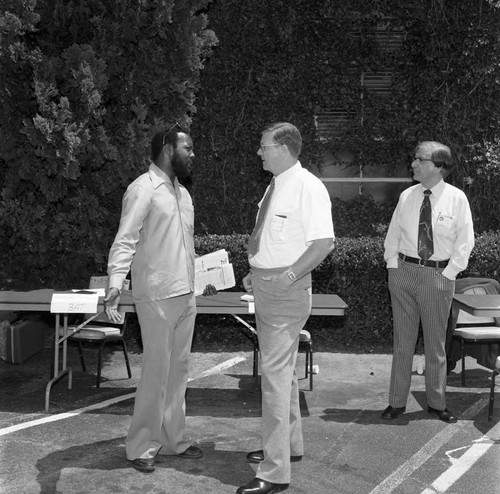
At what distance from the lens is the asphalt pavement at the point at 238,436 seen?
5.07m

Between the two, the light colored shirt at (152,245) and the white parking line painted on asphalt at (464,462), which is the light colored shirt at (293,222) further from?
the white parking line painted on asphalt at (464,462)

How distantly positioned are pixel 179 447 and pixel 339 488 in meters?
1.07

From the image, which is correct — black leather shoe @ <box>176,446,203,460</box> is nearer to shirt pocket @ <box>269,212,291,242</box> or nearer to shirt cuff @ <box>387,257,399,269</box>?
shirt pocket @ <box>269,212,291,242</box>

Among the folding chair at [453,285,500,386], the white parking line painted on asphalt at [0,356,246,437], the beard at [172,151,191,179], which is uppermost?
the beard at [172,151,191,179]

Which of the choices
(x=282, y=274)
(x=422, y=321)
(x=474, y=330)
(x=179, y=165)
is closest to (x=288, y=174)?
(x=282, y=274)

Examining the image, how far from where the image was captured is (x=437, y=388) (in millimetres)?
6344

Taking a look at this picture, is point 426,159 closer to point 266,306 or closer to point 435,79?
point 266,306

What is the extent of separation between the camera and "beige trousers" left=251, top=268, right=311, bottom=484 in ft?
15.8

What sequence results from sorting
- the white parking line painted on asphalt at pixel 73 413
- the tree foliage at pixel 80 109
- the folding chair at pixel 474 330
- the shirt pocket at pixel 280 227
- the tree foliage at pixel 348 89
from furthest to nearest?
the tree foliage at pixel 348 89, the tree foliage at pixel 80 109, the folding chair at pixel 474 330, the white parking line painted on asphalt at pixel 73 413, the shirt pocket at pixel 280 227

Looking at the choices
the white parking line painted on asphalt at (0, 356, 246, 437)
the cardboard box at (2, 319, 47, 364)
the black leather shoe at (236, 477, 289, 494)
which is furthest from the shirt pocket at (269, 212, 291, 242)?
the cardboard box at (2, 319, 47, 364)

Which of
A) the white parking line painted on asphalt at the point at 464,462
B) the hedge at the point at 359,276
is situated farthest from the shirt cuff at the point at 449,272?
the hedge at the point at 359,276

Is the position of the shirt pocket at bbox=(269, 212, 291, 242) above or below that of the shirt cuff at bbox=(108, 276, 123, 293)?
above

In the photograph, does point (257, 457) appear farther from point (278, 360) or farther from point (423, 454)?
point (423, 454)

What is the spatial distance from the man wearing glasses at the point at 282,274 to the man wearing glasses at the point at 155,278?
0.49m
